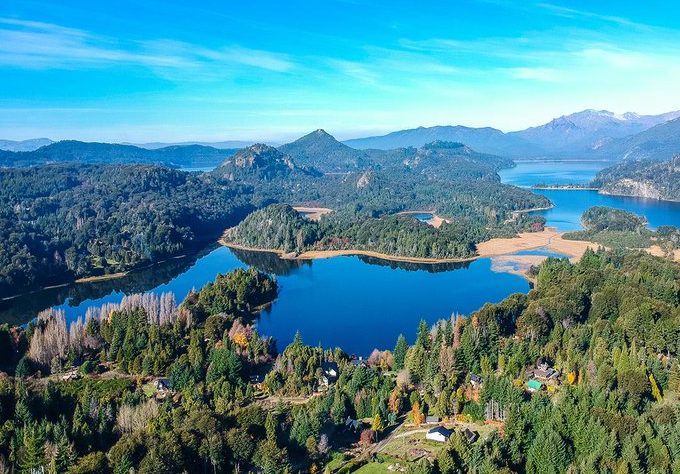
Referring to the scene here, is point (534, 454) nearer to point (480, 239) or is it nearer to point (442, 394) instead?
point (442, 394)

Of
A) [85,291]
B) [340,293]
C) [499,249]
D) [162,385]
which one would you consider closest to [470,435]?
[162,385]

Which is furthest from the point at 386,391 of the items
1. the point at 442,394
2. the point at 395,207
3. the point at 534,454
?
the point at 395,207

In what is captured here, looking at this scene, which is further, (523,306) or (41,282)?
(41,282)

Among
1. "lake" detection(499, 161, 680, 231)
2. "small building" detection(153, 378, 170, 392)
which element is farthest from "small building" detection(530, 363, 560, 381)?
"lake" detection(499, 161, 680, 231)

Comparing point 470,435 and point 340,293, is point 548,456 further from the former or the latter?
point 340,293

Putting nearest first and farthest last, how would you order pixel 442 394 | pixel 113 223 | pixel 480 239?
pixel 442 394
pixel 480 239
pixel 113 223

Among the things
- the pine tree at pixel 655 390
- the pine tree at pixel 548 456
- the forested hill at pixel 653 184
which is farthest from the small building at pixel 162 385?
the forested hill at pixel 653 184
